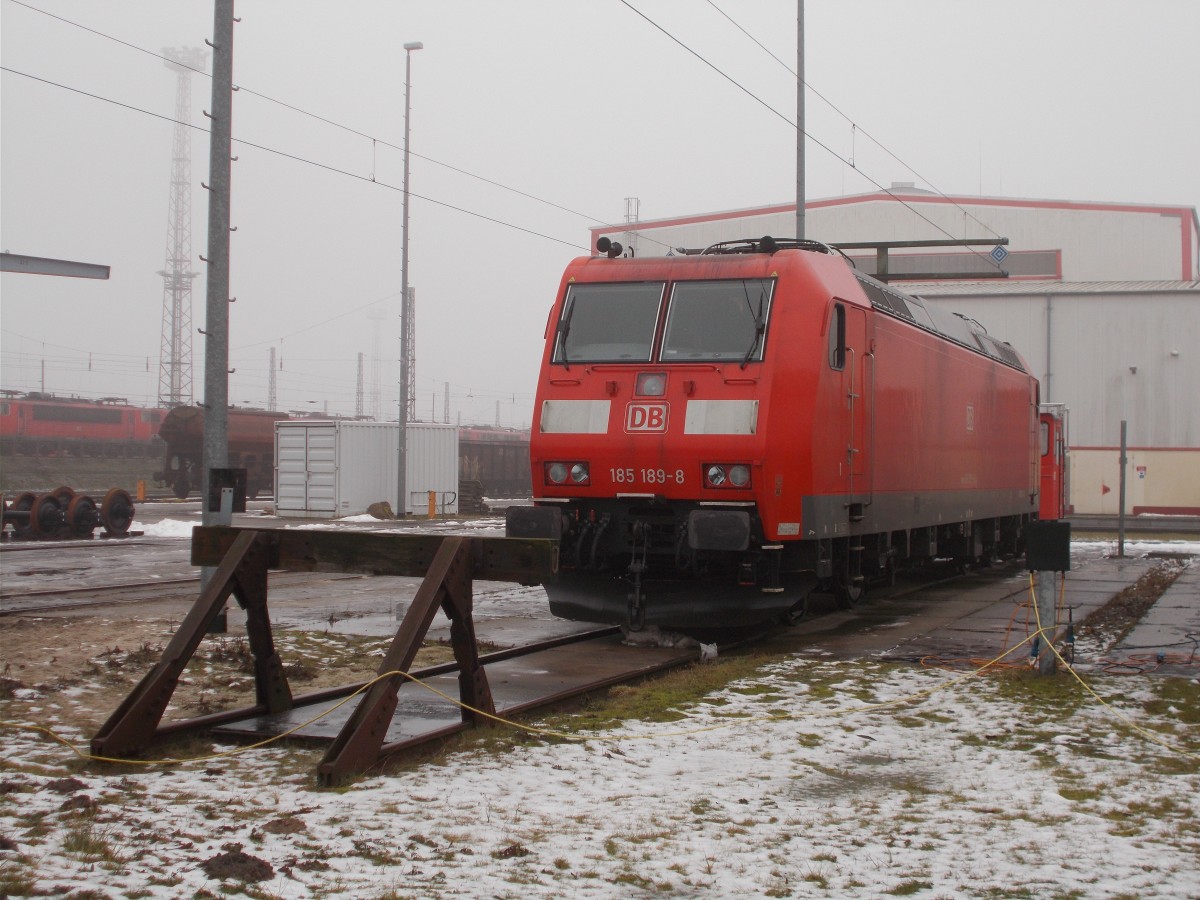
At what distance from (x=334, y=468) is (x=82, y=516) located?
9.44 meters

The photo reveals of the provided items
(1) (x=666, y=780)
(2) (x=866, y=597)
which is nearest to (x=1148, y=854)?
(1) (x=666, y=780)

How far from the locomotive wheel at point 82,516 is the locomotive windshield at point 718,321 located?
62.4 ft

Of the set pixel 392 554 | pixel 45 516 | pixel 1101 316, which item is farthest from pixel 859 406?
pixel 1101 316

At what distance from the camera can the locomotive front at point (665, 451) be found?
1057 centimetres

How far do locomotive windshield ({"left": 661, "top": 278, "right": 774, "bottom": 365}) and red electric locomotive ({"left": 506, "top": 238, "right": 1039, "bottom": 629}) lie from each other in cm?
1

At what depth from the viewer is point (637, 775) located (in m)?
6.46

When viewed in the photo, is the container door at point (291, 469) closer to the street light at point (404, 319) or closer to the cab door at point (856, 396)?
the street light at point (404, 319)

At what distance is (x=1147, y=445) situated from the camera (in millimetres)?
42750

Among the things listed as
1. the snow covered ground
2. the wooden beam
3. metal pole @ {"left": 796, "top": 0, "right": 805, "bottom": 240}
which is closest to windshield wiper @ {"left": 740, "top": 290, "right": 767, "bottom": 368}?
the snow covered ground

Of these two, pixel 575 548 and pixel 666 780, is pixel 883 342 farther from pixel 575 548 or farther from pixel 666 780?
pixel 666 780

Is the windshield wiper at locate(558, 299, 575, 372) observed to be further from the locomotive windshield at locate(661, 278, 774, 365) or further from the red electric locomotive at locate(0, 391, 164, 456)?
the red electric locomotive at locate(0, 391, 164, 456)

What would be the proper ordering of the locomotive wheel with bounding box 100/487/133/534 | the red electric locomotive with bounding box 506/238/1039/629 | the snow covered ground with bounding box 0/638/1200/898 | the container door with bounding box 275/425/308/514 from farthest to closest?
the container door with bounding box 275/425/308/514
the locomotive wheel with bounding box 100/487/133/534
the red electric locomotive with bounding box 506/238/1039/629
the snow covered ground with bounding box 0/638/1200/898

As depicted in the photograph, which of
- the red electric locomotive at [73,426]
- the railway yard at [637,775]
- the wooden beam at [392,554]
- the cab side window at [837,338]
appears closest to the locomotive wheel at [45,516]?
the railway yard at [637,775]

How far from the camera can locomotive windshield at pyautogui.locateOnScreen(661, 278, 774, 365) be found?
1090 centimetres
